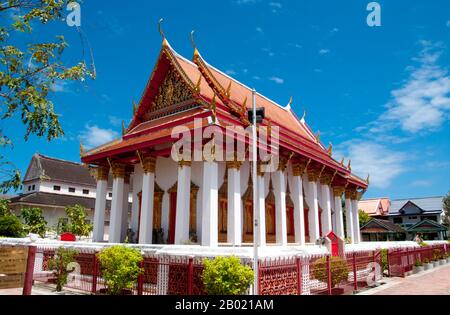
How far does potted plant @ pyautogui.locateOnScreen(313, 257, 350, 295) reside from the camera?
9.47 metres

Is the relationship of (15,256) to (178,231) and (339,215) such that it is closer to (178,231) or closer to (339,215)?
(178,231)

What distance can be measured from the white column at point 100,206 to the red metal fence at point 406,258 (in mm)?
11683

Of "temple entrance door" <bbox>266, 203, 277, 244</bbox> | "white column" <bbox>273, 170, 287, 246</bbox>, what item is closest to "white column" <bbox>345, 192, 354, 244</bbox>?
"temple entrance door" <bbox>266, 203, 277, 244</bbox>

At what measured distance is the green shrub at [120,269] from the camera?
8.24 m

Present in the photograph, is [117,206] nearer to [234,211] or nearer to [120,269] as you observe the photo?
[234,211]

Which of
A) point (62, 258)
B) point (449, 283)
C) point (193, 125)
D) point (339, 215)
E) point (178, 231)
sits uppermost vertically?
point (193, 125)

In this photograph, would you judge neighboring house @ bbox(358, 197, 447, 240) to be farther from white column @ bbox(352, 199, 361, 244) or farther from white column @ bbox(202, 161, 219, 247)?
white column @ bbox(202, 161, 219, 247)

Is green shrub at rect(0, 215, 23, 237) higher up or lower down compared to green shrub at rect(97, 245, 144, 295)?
Result: higher up

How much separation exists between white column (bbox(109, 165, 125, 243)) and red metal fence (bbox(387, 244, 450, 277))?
35.5 feet

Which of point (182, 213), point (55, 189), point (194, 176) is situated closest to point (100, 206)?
point (194, 176)

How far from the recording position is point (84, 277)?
10258 millimetres

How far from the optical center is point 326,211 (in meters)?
18.4
